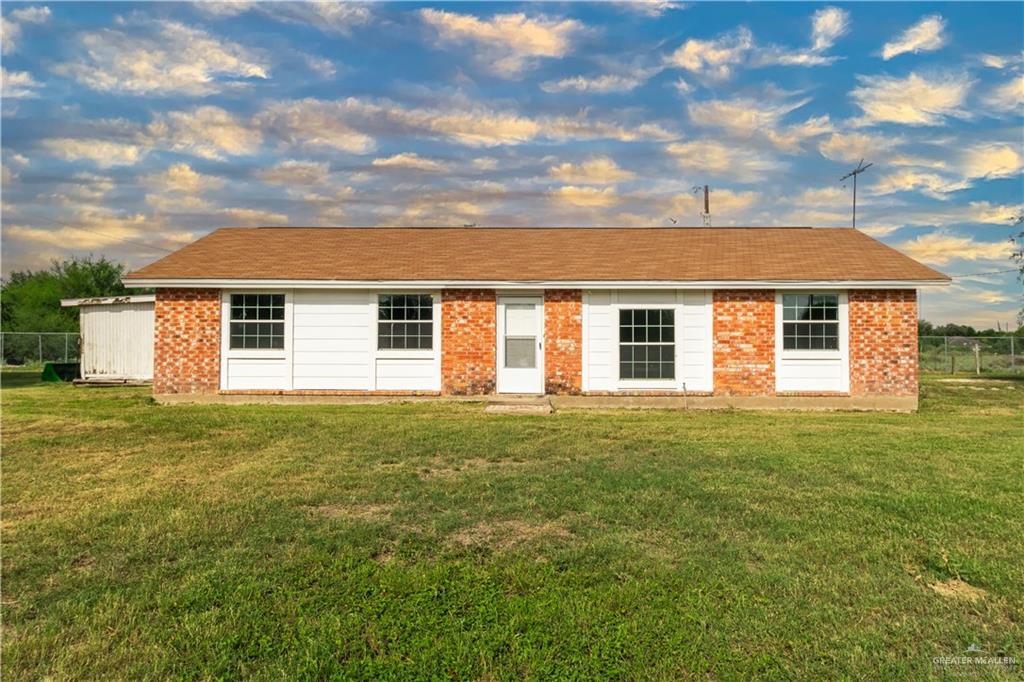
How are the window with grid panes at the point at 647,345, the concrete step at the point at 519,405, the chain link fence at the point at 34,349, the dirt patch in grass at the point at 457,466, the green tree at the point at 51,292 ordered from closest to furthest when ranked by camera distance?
the dirt patch in grass at the point at 457,466 < the concrete step at the point at 519,405 < the window with grid panes at the point at 647,345 < the chain link fence at the point at 34,349 < the green tree at the point at 51,292

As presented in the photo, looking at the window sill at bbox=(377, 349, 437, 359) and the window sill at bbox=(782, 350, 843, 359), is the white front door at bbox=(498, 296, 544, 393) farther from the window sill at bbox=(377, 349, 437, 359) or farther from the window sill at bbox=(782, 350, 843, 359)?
the window sill at bbox=(782, 350, 843, 359)

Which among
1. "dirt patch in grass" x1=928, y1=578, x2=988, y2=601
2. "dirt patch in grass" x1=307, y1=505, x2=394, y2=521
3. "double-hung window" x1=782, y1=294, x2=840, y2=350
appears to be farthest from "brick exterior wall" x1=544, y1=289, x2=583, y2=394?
"dirt patch in grass" x1=928, y1=578, x2=988, y2=601

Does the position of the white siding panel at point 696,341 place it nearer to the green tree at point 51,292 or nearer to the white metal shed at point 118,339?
the white metal shed at point 118,339

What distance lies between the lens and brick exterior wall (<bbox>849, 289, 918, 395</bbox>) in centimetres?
1470

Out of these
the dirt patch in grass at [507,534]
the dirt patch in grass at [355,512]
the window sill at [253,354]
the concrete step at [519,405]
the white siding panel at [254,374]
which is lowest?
the dirt patch in grass at [507,534]

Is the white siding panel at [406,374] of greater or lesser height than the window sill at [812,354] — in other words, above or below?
below

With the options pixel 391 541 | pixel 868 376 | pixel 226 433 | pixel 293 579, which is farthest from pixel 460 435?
pixel 868 376

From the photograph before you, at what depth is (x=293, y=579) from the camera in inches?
170

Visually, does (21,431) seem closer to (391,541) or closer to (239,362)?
(239,362)

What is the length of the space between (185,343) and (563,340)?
9078mm

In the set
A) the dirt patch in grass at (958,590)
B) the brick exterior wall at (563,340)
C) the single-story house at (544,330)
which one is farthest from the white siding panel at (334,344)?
the dirt patch in grass at (958,590)

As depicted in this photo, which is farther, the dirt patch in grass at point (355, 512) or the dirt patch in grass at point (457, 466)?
the dirt patch in grass at point (457, 466)

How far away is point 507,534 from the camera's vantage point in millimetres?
5230

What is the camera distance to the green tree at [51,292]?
45938 millimetres
